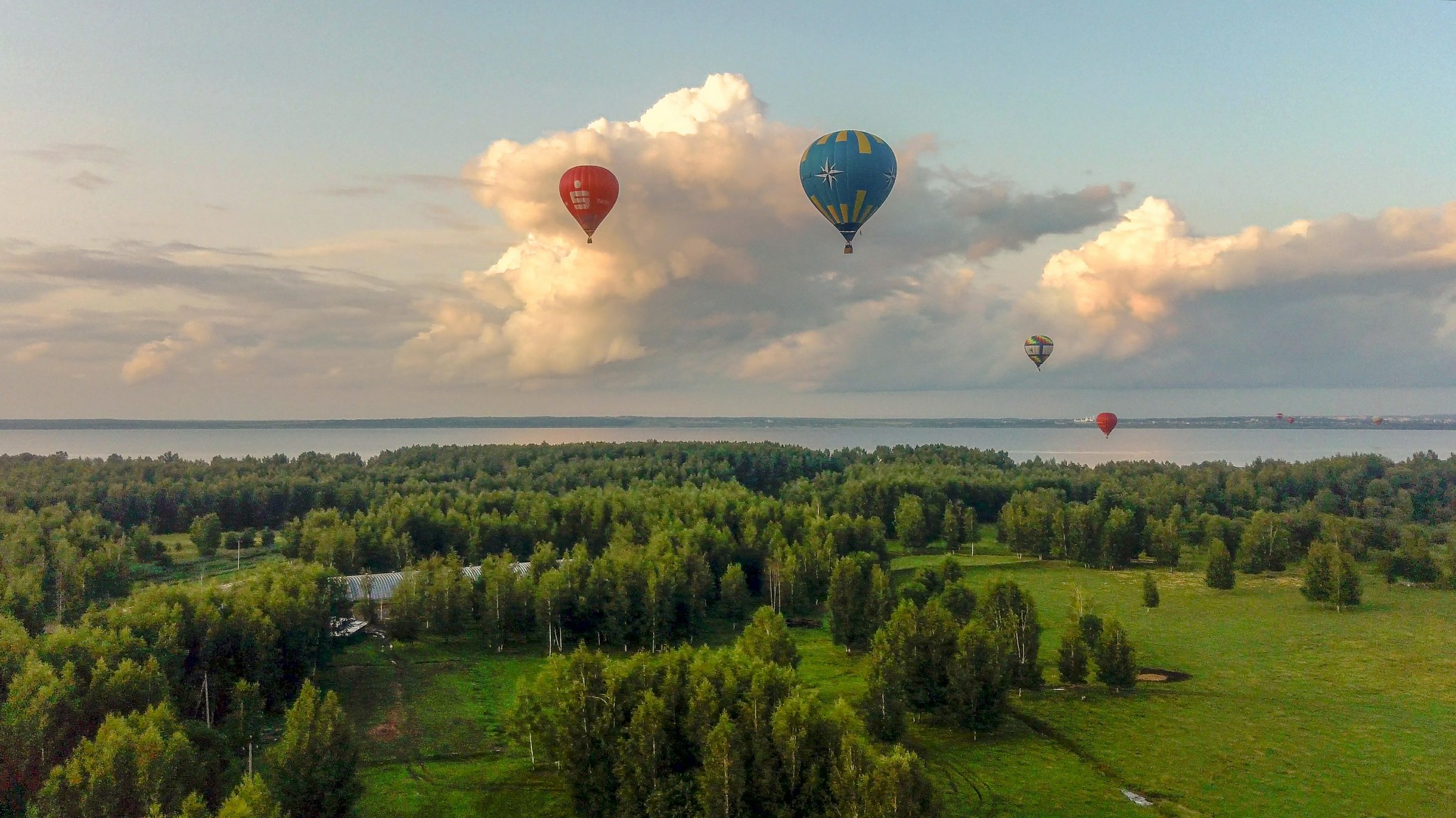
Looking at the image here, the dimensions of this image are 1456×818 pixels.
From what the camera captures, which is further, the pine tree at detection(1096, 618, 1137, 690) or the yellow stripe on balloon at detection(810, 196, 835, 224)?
the yellow stripe on balloon at detection(810, 196, 835, 224)

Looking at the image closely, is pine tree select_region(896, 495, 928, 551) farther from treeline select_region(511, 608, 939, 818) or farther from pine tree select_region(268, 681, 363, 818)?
pine tree select_region(268, 681, 363, 818)

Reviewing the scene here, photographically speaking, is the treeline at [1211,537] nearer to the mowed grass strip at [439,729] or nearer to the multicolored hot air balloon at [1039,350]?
the multicolored hot air balloon at [1039,350]

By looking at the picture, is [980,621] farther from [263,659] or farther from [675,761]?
[263,659]

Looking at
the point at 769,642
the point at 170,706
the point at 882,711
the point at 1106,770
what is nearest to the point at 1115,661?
the point at 1106,770

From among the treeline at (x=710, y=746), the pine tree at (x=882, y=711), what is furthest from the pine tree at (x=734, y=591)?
the treeline at (x=710, y=746)

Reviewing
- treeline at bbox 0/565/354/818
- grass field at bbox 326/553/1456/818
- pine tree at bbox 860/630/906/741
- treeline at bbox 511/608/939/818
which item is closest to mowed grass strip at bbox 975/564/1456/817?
grass field at bbox 326/553/1456/818
